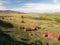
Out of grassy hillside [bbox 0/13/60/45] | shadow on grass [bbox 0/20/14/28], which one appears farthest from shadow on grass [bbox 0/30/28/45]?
shadow on grass [bbox 0/20/14/28]

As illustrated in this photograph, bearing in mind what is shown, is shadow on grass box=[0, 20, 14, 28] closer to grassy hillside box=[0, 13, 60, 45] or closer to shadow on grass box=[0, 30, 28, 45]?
grassy hillside box=[0, 13, 60, 45]

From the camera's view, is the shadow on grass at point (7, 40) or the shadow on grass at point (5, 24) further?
the shadow on grass at point (5, 24)

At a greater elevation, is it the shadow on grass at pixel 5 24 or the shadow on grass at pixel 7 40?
the shadow on grass at pixel 5 24

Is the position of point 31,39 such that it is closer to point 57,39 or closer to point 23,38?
point 23,38

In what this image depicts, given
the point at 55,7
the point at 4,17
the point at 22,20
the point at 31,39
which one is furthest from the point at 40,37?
the point at 4,17

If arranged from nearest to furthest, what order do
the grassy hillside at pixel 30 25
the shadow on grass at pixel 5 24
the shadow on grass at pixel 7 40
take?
the shadow on grass at pixel 7 40 → the grassy hillside at pixel 30 25 → the shadow on grass at pixel 5 24

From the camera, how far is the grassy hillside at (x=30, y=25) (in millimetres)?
6475

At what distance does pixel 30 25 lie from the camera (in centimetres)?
721

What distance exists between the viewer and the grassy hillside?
21.2 ft

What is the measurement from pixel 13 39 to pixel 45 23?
1.78 m

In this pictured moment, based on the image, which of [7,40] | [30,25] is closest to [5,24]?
[30,25]

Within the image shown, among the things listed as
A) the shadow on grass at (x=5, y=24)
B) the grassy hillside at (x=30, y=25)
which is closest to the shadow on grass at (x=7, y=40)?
the grassy hillside at (x=30, y=25)

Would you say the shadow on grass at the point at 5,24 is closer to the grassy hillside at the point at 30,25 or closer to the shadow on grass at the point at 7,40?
the grassy hillside at the point at 30,25

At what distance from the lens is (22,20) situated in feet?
24.4
